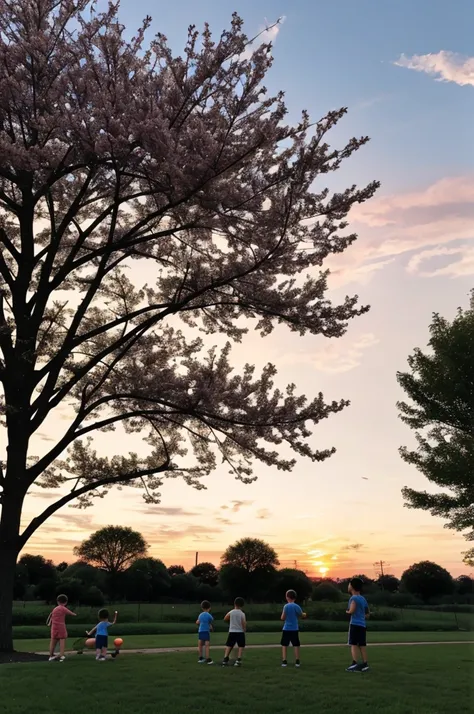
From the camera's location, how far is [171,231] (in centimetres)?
1714

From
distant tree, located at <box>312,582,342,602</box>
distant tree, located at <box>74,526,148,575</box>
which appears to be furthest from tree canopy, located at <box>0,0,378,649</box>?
distant tree, located at <box>74,526,148,575</box>

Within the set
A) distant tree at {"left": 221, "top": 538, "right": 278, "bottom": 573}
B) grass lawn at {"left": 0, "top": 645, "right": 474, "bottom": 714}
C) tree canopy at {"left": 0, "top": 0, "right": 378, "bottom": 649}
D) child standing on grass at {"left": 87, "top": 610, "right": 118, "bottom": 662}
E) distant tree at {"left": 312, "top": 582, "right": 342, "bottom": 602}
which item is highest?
tree canopy at {"left": 0, "top": 0, "right": 378, "bottom": 649}

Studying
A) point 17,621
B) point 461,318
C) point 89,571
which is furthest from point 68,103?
point 89,571

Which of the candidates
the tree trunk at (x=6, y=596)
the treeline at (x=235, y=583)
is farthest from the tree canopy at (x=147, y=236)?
the treeline at (x=235, y=583)

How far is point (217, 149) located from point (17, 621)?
33842 millimetres

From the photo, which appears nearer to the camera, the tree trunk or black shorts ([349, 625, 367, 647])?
black shorts ([349, 625, 367, 647])

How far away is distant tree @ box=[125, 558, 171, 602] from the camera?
6650 cm

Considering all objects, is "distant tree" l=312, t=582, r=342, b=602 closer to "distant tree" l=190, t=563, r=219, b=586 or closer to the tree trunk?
"distant tree" l=190, t=563, r=219, b=586

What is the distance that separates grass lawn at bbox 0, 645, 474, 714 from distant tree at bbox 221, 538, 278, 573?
5372 centimetres

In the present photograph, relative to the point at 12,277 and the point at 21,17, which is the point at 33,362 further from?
the point at 21,17

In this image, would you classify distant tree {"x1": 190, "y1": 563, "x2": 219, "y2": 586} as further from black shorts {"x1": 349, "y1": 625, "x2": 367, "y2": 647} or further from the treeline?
black shorts {"x1": 349, "y1": 625, "x2": 367, "y2": 647}

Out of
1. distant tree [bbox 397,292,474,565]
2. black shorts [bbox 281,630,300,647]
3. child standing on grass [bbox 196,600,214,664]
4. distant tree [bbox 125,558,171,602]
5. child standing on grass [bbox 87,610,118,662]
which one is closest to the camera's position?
black shorts [bbox 281,630,300,647]

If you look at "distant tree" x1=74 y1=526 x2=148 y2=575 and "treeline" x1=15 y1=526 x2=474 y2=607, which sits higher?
"distant tree" x1=74 y1=526 x2=148 y2=575

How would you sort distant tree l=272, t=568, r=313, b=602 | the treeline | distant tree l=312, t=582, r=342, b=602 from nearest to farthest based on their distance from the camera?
distant tree l=272, t=568, r=313, b=602, the treeline, distant tree l=312, t=582, r=342, b=602
